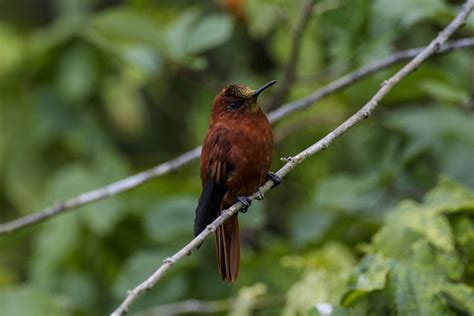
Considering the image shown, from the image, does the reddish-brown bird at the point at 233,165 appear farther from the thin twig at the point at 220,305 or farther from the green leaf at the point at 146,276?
the green leaf at the point at 146,276

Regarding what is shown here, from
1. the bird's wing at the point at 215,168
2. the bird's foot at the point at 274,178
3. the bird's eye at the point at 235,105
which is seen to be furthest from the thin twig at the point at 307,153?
the bird's eye at the point at 235,105

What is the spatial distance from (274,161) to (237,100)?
1.66 meters

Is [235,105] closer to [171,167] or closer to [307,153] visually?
[171,167]

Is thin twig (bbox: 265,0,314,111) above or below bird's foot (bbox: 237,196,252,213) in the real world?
above

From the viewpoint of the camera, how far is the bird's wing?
146 inches

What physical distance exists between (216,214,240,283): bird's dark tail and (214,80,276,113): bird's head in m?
0.51

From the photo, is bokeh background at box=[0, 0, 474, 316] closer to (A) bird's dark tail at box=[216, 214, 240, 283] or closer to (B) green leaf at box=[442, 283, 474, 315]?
(B) green leaf at box=[442, 283, 474, 315]

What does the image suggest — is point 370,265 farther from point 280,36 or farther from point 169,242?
point 280,36

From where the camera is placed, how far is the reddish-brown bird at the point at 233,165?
12.4ft

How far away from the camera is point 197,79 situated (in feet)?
17.8

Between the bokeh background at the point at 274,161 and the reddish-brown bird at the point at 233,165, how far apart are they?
45 cm

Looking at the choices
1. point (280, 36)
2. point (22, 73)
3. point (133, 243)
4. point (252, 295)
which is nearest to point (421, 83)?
point (280, 36)

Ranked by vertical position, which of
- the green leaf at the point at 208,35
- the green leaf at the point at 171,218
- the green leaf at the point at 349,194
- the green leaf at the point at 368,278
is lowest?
the green leaf at the point at 368,278

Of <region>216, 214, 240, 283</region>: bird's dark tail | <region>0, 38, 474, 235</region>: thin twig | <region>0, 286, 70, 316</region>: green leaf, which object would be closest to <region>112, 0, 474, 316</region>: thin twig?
<region>216, 214, 240, 283</region>: bird's dark tail
